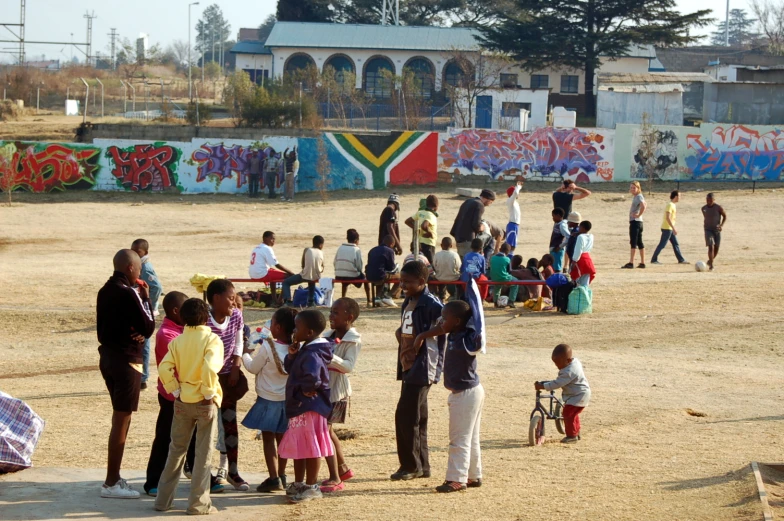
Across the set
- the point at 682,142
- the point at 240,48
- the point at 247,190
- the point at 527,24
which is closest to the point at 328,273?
the point at 247,190

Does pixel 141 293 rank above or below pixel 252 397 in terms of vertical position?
above

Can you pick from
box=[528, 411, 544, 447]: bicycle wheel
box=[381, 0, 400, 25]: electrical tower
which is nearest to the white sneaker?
box=[528, 411, 544, 447]: bicycle wheel

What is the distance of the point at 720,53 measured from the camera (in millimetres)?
79875

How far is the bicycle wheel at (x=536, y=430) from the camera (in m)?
9.17

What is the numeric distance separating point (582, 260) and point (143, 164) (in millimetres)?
24216

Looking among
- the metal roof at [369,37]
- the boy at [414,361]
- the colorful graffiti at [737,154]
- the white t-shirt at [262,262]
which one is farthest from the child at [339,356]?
the metal roof at [369,37]

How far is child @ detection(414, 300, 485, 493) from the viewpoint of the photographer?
7.55 metres

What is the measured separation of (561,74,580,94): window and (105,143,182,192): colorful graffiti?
28981 millimetres

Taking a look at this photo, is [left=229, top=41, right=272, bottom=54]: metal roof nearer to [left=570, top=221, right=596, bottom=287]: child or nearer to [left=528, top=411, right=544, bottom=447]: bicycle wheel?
[left=570, top=221, right=596, bottom=287]: child

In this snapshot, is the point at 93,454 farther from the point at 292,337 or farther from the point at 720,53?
the point at 720,53

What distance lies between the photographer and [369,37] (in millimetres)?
61062

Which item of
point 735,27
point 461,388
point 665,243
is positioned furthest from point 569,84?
point 735,27

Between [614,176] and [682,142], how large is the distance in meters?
2.64

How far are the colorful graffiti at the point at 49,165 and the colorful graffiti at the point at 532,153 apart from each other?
1312 centimetres
